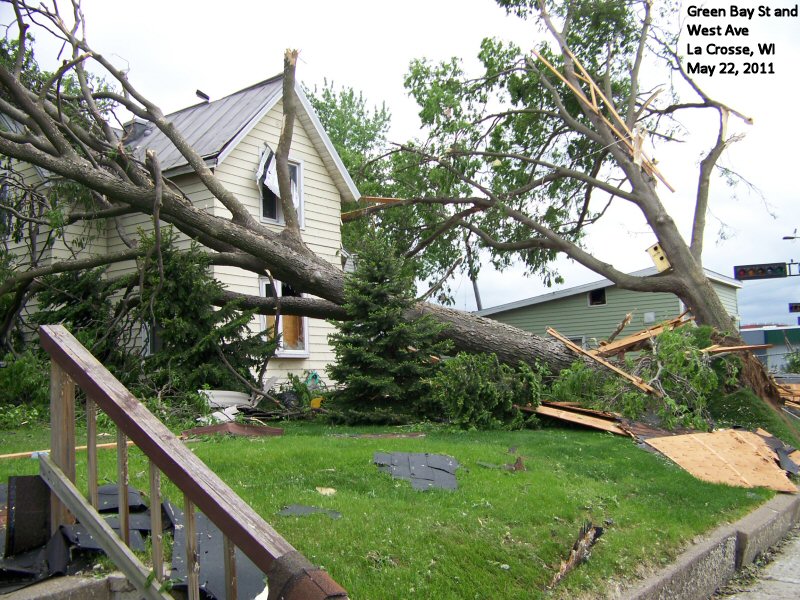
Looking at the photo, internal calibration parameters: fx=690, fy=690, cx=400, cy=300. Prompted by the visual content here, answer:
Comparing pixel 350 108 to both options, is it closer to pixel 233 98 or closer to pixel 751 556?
pixel 233 98

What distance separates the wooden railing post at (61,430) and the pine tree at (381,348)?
230 inches

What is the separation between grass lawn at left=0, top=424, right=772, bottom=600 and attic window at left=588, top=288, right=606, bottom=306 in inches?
756

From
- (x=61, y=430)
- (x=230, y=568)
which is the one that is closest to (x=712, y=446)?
(x=230, y=568)

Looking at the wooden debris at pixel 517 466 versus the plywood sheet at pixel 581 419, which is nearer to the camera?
the wooden debris at pixel 517 466

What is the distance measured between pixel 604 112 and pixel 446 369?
903 cm

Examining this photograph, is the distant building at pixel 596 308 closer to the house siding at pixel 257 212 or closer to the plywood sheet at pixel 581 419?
the house siding at pixel 257 212

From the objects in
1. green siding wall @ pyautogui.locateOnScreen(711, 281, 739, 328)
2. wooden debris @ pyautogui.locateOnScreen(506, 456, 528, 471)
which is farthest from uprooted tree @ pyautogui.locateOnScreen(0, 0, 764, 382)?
green siding wall @ pyautogui.locateOnScreen(711, 281, 739, 328)

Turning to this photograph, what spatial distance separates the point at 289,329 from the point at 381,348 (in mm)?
6331

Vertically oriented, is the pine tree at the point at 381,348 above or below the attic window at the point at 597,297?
below

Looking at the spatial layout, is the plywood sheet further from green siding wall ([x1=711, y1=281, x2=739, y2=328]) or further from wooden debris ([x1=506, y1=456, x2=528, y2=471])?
green siding wall ([x1=711, y1=281, x2=739, y2=328])

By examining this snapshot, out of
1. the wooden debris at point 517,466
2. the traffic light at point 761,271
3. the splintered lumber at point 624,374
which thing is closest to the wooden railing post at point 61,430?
the wooden debris at point 517,466

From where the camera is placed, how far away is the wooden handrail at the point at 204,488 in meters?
1.93

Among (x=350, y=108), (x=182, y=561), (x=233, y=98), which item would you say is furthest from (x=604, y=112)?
(x=350, y=108)

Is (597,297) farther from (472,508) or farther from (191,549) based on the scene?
(191,549)
